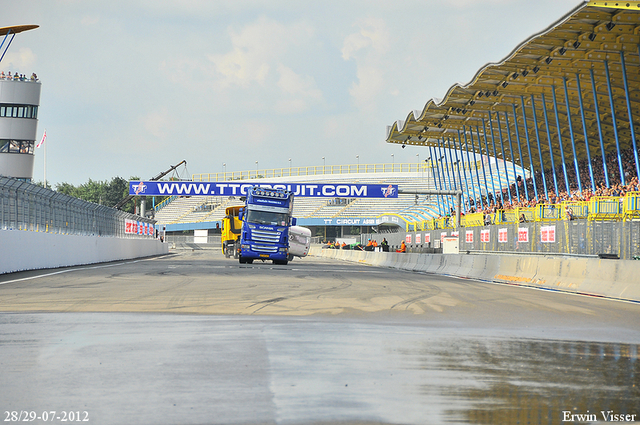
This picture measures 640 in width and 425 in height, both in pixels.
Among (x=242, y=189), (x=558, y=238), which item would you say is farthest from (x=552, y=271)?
(x=242, y=189)

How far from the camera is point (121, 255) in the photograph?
144 ft

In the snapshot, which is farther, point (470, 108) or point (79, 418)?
point (470, 108)

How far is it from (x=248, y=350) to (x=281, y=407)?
278 centimetres

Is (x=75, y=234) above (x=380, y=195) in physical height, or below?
below

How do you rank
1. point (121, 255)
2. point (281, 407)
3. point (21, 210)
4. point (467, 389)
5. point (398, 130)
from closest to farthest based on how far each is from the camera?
1. point (281, 407)
2. point (467, 389)
3. point (21, 210)
4. point (121, 255)
5. point (398, 130)

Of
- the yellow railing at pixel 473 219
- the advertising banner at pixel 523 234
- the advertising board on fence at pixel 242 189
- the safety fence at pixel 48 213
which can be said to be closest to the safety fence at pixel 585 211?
the advertising banner at pixel 523 234

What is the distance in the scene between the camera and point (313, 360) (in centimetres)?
774

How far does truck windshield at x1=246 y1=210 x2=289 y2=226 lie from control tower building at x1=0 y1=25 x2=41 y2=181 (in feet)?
179

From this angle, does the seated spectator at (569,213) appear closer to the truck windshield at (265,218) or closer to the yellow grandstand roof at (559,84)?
the yellow grandstand roof at (559,84)

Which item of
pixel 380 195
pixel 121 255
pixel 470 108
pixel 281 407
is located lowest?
pixel 281 407

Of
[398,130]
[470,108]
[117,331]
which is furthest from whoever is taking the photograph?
[398,130]

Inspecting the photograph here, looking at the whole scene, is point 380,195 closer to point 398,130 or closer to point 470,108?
point 398,130

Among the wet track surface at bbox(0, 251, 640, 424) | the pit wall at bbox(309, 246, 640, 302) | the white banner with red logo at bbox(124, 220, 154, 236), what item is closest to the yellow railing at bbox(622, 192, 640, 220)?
the pit wall at bbox(309, 246, 640, 302)

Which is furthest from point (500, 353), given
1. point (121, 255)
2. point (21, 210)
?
point (121, 255)
